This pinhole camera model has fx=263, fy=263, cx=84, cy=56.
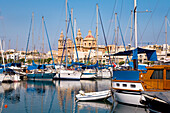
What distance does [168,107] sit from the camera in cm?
1370

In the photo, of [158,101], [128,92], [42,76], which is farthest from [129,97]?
[42,76]

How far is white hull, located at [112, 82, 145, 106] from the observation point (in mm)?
19797

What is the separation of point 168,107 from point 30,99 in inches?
687

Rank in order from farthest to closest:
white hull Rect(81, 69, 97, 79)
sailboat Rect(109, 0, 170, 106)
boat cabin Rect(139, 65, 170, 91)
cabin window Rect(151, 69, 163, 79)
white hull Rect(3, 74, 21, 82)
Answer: white hull Rect(81, 69, 97, 79) < white hull Rect(3, 74, 21, 82) < cabin window Rect(151, 69, 163, 79) < sailboat Rect(109, 0, 170, 106) < boat cabin Rect(139, 65, 170, 91)

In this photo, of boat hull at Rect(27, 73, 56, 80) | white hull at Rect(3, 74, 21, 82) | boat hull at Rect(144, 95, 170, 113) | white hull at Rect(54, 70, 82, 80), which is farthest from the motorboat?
boat hull at Rect(27, 73, 56, 80)

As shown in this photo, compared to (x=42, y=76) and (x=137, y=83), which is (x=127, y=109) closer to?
(x=137, y=83)

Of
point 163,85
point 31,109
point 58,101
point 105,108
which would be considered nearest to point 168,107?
point 163,85

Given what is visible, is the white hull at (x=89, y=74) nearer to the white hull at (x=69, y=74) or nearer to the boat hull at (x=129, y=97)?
the white hull at (x=69, y=74)

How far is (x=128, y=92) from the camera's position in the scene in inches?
801

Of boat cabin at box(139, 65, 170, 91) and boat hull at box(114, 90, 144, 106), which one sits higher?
boat cabin at box(139, 65, 170, 91)

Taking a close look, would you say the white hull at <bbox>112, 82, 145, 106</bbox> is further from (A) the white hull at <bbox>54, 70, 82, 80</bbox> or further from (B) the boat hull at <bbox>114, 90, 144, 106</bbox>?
(A) the white hull at <bbox>54, 70, 82, 80</bbox>

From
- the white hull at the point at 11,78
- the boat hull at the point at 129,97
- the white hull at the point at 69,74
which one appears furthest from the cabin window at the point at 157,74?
the white hull at the point at 11,78

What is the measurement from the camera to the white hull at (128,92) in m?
19.8

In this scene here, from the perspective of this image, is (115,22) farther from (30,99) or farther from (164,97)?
(164,97)
